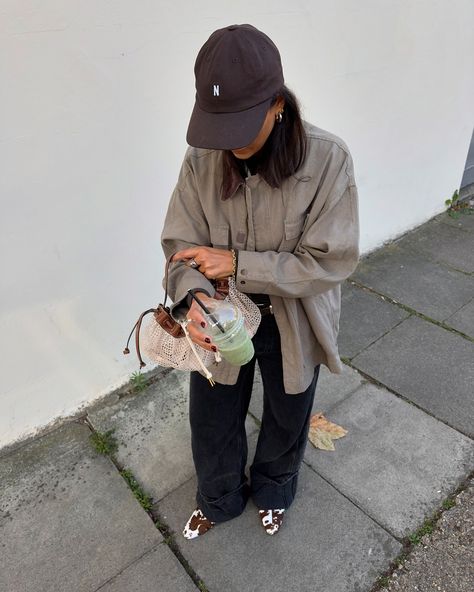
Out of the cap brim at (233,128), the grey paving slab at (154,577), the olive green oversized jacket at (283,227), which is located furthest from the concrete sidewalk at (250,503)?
the cap brim at (233,128)

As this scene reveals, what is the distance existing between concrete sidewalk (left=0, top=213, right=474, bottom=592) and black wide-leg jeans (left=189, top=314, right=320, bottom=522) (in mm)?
156

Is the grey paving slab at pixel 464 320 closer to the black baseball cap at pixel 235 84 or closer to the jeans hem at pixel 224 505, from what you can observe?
the jeans hem at pixel 224 505

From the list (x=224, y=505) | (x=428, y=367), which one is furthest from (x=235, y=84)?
(x=428, y=367)

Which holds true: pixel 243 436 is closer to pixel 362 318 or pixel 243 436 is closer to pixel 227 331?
pixel 227 331

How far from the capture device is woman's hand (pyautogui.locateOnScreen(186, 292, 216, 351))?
130 cm

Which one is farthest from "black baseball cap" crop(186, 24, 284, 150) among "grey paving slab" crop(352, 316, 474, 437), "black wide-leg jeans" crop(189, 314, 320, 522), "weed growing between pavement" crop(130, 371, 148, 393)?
"grey paving slab" crop(352, 316, 474, 437)

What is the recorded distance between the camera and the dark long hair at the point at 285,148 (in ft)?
4.33

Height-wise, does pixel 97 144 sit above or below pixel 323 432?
above

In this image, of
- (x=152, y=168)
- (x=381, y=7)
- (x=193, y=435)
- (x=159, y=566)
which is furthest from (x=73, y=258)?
(x=381, y=7)

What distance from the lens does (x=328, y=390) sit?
2777mm

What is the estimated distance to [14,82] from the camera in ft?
6.27

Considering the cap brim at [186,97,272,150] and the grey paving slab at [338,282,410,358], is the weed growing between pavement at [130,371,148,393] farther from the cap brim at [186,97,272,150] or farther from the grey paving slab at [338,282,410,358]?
the cap brim at [186,97,272,150]

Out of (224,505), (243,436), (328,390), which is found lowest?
(328,390)

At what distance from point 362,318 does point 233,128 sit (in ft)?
8.07
